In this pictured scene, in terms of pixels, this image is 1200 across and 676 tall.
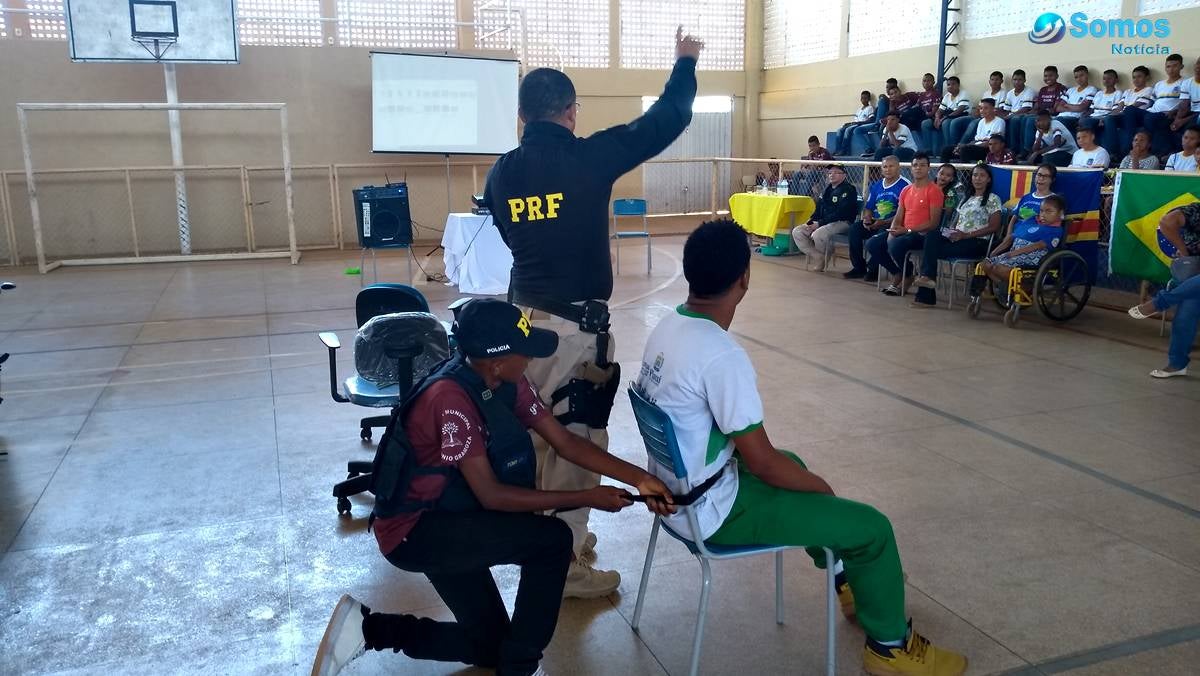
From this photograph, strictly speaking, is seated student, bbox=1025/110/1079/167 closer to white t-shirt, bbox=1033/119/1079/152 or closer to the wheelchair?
white t-shirt, bbox=1033/119/1079/152

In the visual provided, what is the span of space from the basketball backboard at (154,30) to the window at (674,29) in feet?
22.7

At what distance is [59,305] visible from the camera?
8039 mm

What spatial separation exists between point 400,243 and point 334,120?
14.0 feet

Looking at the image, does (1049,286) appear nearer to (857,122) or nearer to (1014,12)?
(1014,12)

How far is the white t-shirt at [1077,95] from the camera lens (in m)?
10.1

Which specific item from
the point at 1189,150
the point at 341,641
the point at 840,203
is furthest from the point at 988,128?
the point at 341,641

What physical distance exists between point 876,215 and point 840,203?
79 cm

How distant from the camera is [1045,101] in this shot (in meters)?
10.6

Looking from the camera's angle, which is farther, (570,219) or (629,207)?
(629,207)

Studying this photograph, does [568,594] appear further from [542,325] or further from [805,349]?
[805,349]

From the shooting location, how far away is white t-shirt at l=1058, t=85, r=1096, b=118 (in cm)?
1012

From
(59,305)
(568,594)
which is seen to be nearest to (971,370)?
(568,594)

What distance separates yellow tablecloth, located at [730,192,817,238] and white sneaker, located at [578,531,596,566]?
7794 millimetres

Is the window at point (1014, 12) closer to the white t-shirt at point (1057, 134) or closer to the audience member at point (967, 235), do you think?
the white t-shirt at point (1057, 134)
